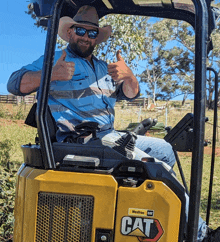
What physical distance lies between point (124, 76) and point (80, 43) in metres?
0.52

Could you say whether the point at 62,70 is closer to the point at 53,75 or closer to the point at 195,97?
the point at 53,75

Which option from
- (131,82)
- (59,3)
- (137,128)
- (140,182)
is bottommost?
(140,182)

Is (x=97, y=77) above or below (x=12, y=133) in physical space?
above

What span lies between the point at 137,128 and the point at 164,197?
3.08 ft

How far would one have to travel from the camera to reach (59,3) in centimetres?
199

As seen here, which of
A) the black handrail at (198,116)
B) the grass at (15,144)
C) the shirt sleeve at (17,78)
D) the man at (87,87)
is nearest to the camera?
the black handrail at (198,116)

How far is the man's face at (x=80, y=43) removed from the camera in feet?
9.02

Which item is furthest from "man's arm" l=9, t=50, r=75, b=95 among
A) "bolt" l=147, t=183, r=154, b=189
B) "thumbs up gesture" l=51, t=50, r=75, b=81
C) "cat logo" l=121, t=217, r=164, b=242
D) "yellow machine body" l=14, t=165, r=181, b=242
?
"cat logo" l=121, t=217, r=164, b=242

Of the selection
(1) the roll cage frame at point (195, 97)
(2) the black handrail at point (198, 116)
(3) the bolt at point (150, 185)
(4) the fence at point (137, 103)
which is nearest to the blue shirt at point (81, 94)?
(4) the fence at point (137, 103)

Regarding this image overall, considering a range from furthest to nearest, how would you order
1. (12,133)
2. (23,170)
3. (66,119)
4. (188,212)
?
1. (12,133)
2. (66,119)
3. (23,170)
4. (188,212)

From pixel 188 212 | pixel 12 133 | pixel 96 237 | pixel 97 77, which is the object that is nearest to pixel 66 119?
pixel 97 77

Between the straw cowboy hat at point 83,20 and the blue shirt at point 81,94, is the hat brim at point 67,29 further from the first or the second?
the blue shirt at point 81,94

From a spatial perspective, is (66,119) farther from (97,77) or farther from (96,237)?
(96,237)

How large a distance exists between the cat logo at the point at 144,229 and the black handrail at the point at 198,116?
0.17m
